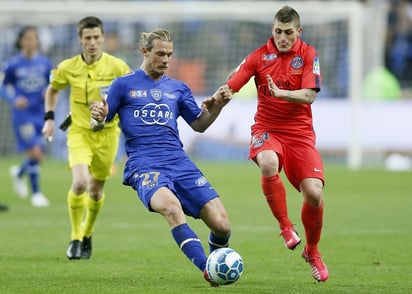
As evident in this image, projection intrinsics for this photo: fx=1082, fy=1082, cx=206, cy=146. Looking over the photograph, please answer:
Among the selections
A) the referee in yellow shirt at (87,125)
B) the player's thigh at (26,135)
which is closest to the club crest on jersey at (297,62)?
the referee in yellow shirt at (87,125)

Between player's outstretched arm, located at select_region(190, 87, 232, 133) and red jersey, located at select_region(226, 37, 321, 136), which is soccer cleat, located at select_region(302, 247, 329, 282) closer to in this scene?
red jersey, located at select_region(226, 37, 321, 136)

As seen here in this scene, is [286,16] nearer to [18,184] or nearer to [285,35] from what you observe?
[285,35]

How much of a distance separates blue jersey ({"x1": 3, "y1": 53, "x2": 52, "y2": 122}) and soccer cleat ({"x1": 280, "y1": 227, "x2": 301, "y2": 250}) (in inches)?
366

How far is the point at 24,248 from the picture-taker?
1241cm

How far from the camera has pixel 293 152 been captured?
33.0 feet

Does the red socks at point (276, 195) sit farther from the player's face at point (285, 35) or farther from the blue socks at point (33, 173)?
the blue socks at point (33, 173)

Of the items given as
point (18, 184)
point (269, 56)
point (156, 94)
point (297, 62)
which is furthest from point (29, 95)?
point (156, 94)

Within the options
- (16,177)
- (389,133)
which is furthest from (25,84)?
(389,133)

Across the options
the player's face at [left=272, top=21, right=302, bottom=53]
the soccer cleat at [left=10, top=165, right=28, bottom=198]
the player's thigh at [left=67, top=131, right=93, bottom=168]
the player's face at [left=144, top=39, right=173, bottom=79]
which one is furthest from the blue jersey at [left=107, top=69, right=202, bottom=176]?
the soccer cleat at [left=10, top=165, right=28, bottom=198]

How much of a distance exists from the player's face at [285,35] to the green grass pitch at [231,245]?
84.0 inches

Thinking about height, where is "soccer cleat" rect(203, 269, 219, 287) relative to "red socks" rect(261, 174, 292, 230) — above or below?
below

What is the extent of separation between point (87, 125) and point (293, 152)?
277cm

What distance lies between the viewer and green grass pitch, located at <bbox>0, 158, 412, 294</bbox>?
942 cm

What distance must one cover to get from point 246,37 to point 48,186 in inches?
263
